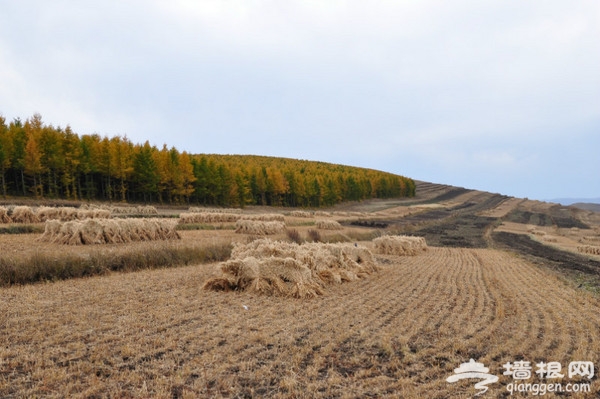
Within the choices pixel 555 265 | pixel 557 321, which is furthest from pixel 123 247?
pixel 555 265

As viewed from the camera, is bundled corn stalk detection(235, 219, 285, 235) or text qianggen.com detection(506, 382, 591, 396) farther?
bundled corn stalk detection(235, 219, 285, 235)

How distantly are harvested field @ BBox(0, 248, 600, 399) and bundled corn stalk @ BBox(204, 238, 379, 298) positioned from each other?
2.05ft

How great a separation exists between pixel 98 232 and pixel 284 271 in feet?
39.7

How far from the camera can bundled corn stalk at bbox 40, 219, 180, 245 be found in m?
18.6

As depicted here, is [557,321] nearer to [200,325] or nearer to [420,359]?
[420,359]

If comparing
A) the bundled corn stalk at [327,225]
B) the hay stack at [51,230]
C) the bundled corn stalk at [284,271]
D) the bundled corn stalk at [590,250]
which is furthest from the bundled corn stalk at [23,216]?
the bundled corn stalk at [590,250]

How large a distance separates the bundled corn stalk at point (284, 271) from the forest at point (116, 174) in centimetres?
4566

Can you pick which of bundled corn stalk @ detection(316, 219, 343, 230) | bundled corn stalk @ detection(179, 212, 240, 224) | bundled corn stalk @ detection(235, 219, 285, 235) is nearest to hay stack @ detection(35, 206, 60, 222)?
bundled corn stalk @ detection(179, 212, 240, 224)

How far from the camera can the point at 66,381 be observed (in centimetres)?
550

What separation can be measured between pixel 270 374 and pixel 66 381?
3.09 meters

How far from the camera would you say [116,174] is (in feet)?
181

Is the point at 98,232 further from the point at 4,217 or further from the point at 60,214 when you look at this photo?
the point at 4,217

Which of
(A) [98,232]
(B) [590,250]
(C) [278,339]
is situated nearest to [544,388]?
(C) [278,339]

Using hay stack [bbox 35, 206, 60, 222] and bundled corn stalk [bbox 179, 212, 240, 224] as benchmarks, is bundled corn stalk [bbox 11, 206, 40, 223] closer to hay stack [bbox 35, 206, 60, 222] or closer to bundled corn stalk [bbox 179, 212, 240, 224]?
hay stack [bbox 35, 206, 60, 222]
